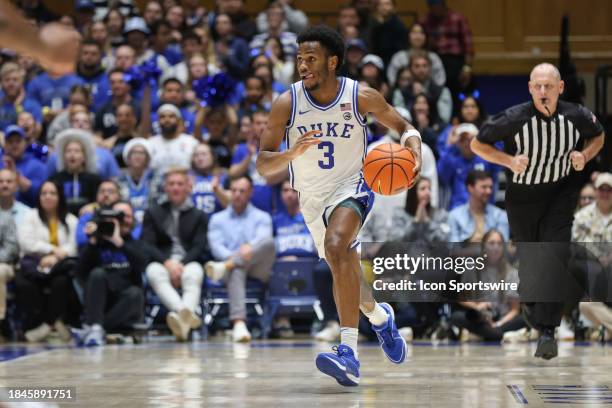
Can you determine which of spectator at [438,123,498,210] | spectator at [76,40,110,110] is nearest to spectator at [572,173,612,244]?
spectator at [438,123,498,210]

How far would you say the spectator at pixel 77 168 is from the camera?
1267cm

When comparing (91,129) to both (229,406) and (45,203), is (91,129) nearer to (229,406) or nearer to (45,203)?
(45,203)

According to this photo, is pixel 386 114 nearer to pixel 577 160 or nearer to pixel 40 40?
pixel 577 160

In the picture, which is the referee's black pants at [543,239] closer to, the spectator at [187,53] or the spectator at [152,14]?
the spectator at [187,53]

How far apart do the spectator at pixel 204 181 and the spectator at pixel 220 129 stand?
1.83 ft

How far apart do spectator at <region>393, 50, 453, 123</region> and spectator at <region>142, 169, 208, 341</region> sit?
3441mm

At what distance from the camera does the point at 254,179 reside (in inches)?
517

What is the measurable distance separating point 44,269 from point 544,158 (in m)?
5.84

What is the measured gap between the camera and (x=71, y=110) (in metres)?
13.8

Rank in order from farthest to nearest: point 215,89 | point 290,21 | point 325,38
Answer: point 290,21 < point 215,89 < point 325,38

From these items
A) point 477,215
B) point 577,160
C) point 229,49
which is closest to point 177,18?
point 229,49

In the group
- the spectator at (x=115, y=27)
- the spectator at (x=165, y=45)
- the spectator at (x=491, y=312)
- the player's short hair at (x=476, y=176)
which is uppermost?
the spectator at (x=115, y=27)

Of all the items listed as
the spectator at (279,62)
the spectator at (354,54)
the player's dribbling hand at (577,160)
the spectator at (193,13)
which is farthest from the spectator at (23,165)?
the player's dribbling hand at (577,160)

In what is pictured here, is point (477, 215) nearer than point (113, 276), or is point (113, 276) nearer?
point (113, 276)
